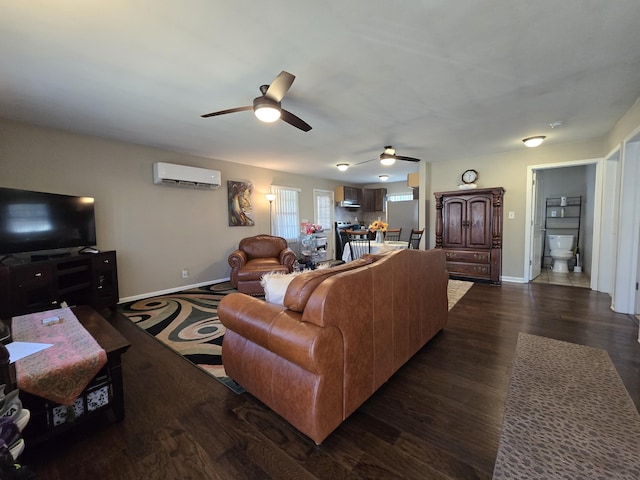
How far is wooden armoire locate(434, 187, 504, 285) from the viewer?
193 inches

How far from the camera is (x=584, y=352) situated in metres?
2.37

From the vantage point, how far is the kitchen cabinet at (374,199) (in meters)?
9.01

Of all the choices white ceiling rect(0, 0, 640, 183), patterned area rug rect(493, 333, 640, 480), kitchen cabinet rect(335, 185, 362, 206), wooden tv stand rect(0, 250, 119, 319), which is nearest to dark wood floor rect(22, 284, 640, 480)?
patterned area rug rect(493, 333, 640, 480)

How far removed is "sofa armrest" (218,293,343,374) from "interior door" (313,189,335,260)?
5856 millimetres

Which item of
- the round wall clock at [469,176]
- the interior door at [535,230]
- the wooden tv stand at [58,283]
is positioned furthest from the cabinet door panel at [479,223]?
the wooden tv stand at [58,283]

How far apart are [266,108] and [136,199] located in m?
3.10

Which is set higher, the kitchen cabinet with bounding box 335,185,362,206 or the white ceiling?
the white ceiling

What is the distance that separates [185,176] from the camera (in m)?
4.47

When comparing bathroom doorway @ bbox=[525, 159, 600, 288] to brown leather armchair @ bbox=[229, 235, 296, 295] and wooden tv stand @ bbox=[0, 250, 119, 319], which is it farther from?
wooden tv stand @ bbox=[0, 250, 119, 319]

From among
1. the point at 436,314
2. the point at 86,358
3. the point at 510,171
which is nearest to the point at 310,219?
the point at 510,171

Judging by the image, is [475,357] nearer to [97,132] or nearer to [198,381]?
[198,381]

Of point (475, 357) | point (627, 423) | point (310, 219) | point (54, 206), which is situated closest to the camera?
point (627, 423)

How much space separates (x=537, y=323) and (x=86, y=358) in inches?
162

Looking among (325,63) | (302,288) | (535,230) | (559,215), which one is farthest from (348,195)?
(302,288)
